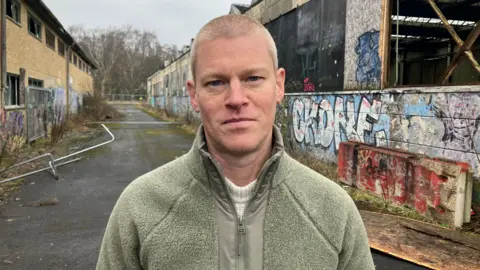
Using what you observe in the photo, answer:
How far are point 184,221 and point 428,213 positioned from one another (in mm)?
5324

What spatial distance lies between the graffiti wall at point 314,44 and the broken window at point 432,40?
1.49 m

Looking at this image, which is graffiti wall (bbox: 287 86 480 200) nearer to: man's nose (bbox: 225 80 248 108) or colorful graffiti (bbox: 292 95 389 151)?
colorful graffiti (bbox: 292 95 389 151)

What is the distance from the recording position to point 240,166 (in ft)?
4.65

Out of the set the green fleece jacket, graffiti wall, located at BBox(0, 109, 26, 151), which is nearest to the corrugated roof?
graffiti wall, located at BBox(0, 109, 26, 151)

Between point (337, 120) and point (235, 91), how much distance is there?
892cm

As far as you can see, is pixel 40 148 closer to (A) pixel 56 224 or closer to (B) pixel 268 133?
(A) pixel 56 224

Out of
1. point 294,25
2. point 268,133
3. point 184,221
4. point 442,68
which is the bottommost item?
point 184,221

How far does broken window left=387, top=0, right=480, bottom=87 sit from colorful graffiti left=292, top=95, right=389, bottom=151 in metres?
0.86

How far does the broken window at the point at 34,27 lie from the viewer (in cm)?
1610

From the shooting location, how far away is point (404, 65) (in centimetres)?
1717

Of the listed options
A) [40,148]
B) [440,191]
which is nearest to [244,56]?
[440,191]

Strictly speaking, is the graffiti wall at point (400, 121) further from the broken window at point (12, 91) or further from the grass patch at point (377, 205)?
the broken window at point (12, 91)

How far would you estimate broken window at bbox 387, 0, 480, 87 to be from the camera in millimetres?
10080

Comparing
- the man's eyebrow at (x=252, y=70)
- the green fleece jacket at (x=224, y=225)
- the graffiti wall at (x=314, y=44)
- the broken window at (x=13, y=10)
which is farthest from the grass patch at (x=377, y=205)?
the broken window at (x=13, y=10)
